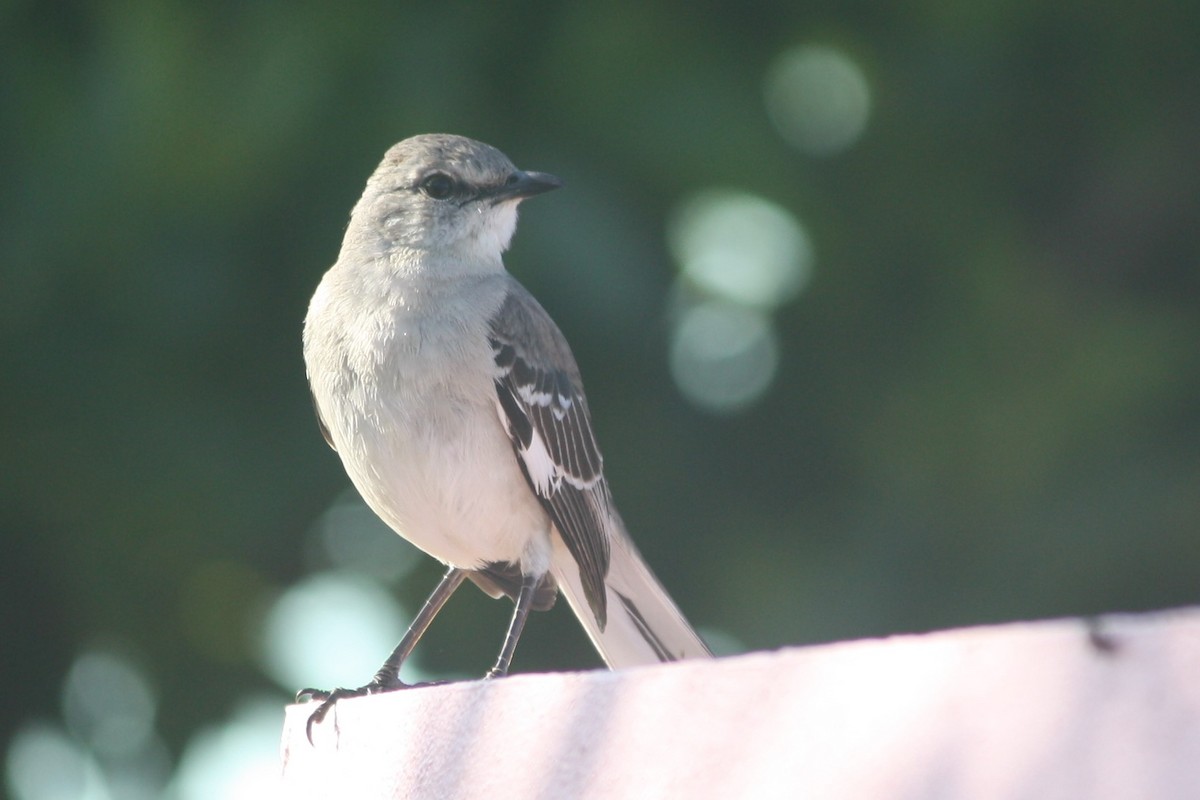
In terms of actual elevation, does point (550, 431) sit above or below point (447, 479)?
below

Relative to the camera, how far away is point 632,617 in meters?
3.66

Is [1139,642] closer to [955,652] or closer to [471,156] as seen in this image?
[955,652]

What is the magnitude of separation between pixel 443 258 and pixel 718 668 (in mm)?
2213

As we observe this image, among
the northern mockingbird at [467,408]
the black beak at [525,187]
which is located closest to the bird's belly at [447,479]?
the northern mockingbird at [467,408]

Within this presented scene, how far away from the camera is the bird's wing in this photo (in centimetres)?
346

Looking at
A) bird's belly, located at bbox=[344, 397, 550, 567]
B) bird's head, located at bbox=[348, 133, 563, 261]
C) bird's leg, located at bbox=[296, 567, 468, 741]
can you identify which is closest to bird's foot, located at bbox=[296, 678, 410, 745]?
bird's leg, located at bbox=[296, 567, 468, 741]

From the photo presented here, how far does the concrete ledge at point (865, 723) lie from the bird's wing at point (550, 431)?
4.81ft

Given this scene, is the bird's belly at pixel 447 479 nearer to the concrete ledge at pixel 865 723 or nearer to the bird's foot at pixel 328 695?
the bird's foot at pixel 328 695

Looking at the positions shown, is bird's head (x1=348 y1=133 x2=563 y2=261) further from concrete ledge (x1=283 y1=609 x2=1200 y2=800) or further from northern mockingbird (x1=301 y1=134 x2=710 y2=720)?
concrete ledge (x1=283 y1=609 x2=1200 y2=800)

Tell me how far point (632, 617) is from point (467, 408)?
29.7 inches

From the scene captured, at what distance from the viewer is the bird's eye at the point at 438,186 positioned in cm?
381

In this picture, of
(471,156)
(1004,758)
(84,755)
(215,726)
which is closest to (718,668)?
(1004,758)

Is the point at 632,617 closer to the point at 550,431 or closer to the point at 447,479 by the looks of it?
the point at 550,431

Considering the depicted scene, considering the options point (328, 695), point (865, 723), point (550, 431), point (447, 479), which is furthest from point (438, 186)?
point (865, 723)
